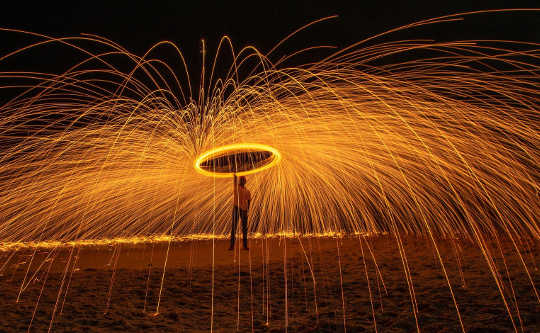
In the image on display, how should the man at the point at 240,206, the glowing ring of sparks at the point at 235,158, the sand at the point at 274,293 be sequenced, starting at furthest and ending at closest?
the man at the point at 240,206 < the glowing ring of sparks at the point at 235,158 < the sand at the point at 274,293

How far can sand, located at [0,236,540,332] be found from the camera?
4.34m

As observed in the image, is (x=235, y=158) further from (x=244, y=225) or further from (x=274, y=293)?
(x=274, y=293)

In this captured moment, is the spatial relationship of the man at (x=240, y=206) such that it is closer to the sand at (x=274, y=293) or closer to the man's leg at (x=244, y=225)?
the man's leg at (x=244, y=225)

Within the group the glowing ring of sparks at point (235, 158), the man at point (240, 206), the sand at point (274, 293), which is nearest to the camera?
the sand at point (274, 293)

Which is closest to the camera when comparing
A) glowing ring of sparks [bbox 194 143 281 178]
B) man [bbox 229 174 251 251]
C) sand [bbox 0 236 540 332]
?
sand [bbox 0 236 540 332]

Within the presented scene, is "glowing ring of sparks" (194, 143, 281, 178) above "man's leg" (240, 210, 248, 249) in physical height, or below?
above

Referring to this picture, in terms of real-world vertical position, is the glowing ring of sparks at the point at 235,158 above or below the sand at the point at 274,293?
above

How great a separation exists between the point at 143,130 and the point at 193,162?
129 centimetres

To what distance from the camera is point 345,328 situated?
13.6ft

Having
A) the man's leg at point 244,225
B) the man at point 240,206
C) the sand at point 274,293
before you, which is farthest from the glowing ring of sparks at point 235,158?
the sand at point 274,293

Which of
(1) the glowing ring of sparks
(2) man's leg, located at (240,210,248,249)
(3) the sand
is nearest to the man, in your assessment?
(2) man's leg, located at (240,210,248,249)

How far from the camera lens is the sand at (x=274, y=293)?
14.2 feet

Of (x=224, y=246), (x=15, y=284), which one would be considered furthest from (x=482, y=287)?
(x=15, y=284)

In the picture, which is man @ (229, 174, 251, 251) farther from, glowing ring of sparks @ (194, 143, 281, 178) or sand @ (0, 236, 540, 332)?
sand @ (0, 236, 540, 332)
